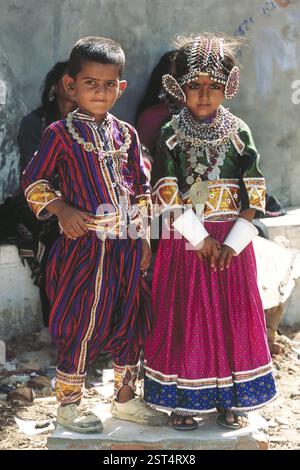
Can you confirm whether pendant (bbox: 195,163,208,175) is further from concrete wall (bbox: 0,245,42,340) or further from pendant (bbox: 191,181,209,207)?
concrete wall (bbox: 0,245,42,340)

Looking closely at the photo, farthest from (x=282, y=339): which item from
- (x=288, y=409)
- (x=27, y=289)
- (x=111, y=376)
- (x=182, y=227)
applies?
(x=182, y=227)

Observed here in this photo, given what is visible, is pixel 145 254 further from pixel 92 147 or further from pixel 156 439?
pixel 156 439

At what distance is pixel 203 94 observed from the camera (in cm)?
354

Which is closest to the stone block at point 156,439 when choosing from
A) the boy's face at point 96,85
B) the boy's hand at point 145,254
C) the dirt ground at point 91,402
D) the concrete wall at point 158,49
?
the dirt ground at point 91,402

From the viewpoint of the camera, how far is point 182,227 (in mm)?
3594

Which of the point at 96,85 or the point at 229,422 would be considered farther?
the point at 229,422

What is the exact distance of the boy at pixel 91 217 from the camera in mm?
3396

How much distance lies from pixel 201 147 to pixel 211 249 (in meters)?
0.46

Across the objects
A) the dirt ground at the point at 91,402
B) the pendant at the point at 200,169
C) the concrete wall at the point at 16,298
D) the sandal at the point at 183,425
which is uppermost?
the pendant at the point at 200,169

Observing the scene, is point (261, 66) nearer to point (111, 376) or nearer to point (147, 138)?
point (147, 138)

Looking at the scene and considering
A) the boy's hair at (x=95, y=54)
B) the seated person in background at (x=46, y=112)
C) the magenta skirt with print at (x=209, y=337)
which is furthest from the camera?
the seated person in background at (x=46, y=112)

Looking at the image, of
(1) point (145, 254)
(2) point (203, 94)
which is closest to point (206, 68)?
(2) point (203, 94)

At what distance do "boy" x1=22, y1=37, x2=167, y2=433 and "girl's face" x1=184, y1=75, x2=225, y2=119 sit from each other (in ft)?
0.97

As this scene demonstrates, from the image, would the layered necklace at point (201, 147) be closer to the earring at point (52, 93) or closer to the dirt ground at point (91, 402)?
the dirt ground at point (91, 402)
